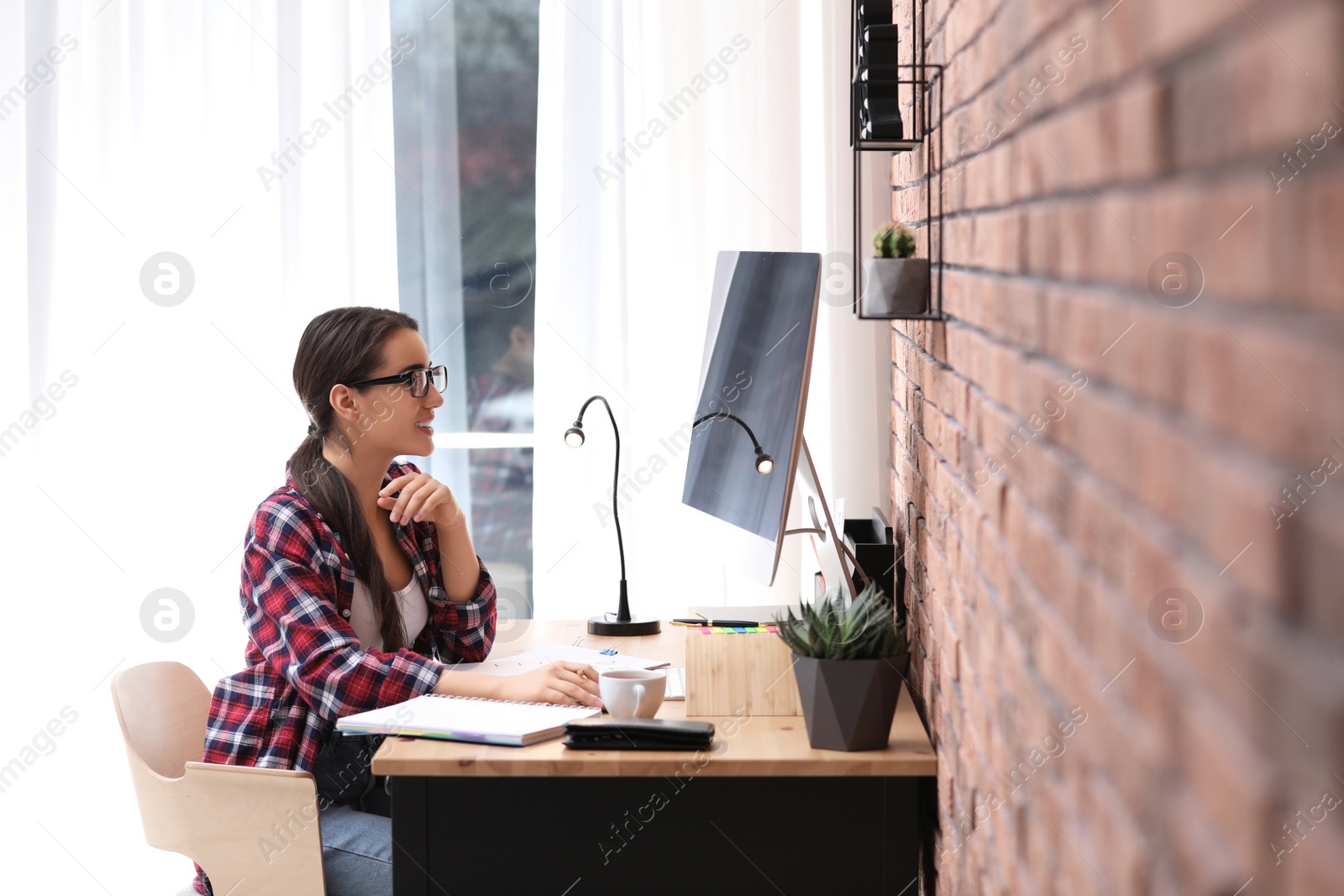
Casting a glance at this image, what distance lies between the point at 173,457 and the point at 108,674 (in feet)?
2.08

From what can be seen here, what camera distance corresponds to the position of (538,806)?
4.66 feet

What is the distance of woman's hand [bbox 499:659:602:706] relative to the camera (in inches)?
63.3

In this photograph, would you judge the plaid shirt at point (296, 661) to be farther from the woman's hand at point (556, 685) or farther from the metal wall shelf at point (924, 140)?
the metal wall shelf at point (924, 140)

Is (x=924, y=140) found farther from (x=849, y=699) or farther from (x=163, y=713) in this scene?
(x=163, y=713)

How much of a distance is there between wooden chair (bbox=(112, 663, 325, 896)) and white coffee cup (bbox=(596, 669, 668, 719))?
0.43 metres

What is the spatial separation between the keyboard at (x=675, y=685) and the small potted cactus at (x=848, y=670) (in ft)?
0.88

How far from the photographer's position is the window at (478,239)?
322 cm

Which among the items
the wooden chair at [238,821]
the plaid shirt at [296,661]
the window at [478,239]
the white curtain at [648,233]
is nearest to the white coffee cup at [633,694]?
the plaid shirt at [296,661]

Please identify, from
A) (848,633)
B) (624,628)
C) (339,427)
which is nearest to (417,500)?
(339,427)

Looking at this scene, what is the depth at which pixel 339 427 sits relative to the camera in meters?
1.99

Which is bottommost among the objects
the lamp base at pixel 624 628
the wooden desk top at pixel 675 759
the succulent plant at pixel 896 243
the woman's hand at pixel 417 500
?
the lamp base at pixel 624 628

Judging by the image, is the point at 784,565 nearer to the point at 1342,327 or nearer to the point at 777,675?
the point at 777,675

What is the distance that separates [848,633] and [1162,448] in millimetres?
865

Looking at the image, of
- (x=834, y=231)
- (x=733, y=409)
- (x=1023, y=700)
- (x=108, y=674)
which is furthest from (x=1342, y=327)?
(x=108, y=674)
